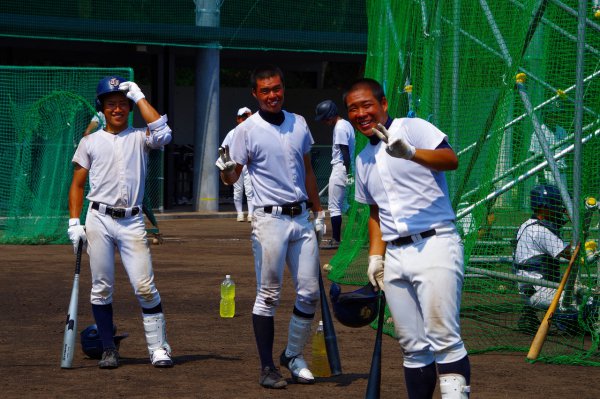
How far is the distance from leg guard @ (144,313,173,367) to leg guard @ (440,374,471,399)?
289 centimetres

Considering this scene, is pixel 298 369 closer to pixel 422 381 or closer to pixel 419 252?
pixel 422 381

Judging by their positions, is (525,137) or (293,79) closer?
(525,137)

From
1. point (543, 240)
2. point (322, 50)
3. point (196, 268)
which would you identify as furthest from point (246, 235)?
point (543, 240)

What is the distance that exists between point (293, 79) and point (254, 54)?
14824mm

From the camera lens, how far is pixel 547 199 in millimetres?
9438

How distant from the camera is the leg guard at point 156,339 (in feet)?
26.7

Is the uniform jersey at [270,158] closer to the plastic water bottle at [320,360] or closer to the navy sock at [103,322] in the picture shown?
the plastic water bottle at [320,360]

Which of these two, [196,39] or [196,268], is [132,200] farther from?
[196,39]

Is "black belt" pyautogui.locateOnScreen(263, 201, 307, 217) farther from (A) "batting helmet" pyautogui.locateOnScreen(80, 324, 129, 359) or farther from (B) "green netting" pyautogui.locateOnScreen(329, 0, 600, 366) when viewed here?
(B) "green netting" pyautogui.locateOnScreen(329, 0, 600, 366)

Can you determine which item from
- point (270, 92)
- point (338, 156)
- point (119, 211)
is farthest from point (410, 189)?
point (338, 156)

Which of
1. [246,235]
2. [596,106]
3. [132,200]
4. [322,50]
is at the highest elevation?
[322,50]

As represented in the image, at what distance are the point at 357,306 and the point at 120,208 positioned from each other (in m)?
2.34

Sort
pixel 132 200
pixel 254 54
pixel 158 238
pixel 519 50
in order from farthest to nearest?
pixel 254 54 → pixel 158 238 → pixel 519 50 → pixel 132 200

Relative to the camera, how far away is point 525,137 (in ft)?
32.5
